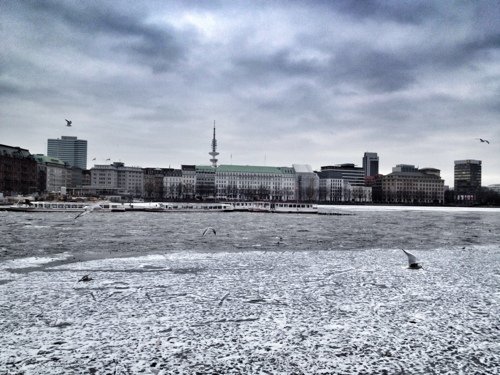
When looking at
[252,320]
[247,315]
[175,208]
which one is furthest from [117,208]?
[252,320]

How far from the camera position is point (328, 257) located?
2164 cm

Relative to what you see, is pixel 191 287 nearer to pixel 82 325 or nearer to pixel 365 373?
pixel 82 325

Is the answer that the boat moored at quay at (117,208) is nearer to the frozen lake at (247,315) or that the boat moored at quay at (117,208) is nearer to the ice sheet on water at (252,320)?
the frozen lake at (247,315)

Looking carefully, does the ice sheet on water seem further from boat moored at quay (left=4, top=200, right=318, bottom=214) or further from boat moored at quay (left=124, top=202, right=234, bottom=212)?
boat moored at quay (left=124, top=202, right=234, bottom=212)

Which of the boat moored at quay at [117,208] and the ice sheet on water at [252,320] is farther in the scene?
the boat moored at quay at [117,208]

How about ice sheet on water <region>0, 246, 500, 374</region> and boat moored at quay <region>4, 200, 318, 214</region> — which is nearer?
ice sheet on water <region>0, 246, 500, 374</region>

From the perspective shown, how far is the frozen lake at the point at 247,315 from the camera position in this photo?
8.28m

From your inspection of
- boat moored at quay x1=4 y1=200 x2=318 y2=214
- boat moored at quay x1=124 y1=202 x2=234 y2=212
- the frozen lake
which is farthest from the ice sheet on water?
boat moored at quay x1=124 y1=202 x2=234 y2=212

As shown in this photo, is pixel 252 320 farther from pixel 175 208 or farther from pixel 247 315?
pixel 175 208

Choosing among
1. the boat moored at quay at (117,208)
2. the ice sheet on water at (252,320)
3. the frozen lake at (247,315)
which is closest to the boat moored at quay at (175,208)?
the boat moored at quay at (117,208)

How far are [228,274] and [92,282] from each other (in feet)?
16.4

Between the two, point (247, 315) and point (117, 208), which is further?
point (117, 208)

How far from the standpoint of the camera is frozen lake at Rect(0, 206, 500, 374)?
8.28 m

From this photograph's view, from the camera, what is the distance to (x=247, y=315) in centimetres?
1124
